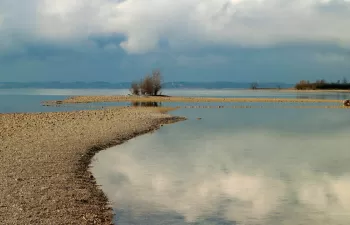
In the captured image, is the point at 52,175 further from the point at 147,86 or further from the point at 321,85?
the point at 321,85

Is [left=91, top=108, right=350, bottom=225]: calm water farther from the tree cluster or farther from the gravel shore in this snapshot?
the tree cluster

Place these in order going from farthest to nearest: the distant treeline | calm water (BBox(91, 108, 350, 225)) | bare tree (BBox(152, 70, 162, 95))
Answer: the distant treeline → bare tree (BBox(152, 70, 162, 95)) → calm water (BBox(91, 108, 350, 225))

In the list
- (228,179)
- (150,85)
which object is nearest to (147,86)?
(150,85)

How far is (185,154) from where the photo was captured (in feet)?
68.5

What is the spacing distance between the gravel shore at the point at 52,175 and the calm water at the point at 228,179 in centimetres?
64

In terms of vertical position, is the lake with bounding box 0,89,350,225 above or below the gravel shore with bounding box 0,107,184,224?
below

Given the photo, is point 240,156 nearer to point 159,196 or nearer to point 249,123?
point 159,196

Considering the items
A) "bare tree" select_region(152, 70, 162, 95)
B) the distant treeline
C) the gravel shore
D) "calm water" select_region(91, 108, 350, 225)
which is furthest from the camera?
the distant treeline

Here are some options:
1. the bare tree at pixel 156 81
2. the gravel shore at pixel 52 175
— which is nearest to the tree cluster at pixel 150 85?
the bare tree at pixel 156 81

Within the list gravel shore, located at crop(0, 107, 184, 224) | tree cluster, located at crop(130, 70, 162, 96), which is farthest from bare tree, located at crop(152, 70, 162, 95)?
gravel shore, located at crop(0, 107, 184, 224)

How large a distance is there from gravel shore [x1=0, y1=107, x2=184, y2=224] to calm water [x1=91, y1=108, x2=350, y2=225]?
25.2 inches

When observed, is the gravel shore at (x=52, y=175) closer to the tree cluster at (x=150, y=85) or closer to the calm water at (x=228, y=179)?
the calm water at (x=228, y=179)

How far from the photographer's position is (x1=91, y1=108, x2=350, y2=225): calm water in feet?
37.8

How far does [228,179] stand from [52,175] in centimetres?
547
